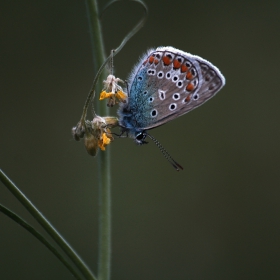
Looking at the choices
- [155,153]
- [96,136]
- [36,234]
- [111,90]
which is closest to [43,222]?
[36,234]

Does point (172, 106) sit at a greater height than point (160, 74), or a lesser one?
lesser

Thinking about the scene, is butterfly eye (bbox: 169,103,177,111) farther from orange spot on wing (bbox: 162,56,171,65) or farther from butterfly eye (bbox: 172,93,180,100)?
orange spot on wing (bbox: 162,56,171,65)

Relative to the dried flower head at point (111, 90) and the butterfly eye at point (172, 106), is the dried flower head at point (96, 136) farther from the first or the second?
the butterfly eye at point (172, 106)

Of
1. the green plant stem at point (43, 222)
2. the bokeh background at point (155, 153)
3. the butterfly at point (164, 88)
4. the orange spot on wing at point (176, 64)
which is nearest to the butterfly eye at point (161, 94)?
the butterfly at point (164, 88)

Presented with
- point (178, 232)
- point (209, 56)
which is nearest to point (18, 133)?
point (178, 232)

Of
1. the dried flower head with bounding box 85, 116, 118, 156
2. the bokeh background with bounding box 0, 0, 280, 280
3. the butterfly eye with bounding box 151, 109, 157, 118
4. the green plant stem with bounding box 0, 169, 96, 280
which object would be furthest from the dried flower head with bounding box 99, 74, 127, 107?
the bokeh background with bounding box 0, 0, 280, 280

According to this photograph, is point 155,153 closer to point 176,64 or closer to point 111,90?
point 176,64

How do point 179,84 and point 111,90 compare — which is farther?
point 179,84
